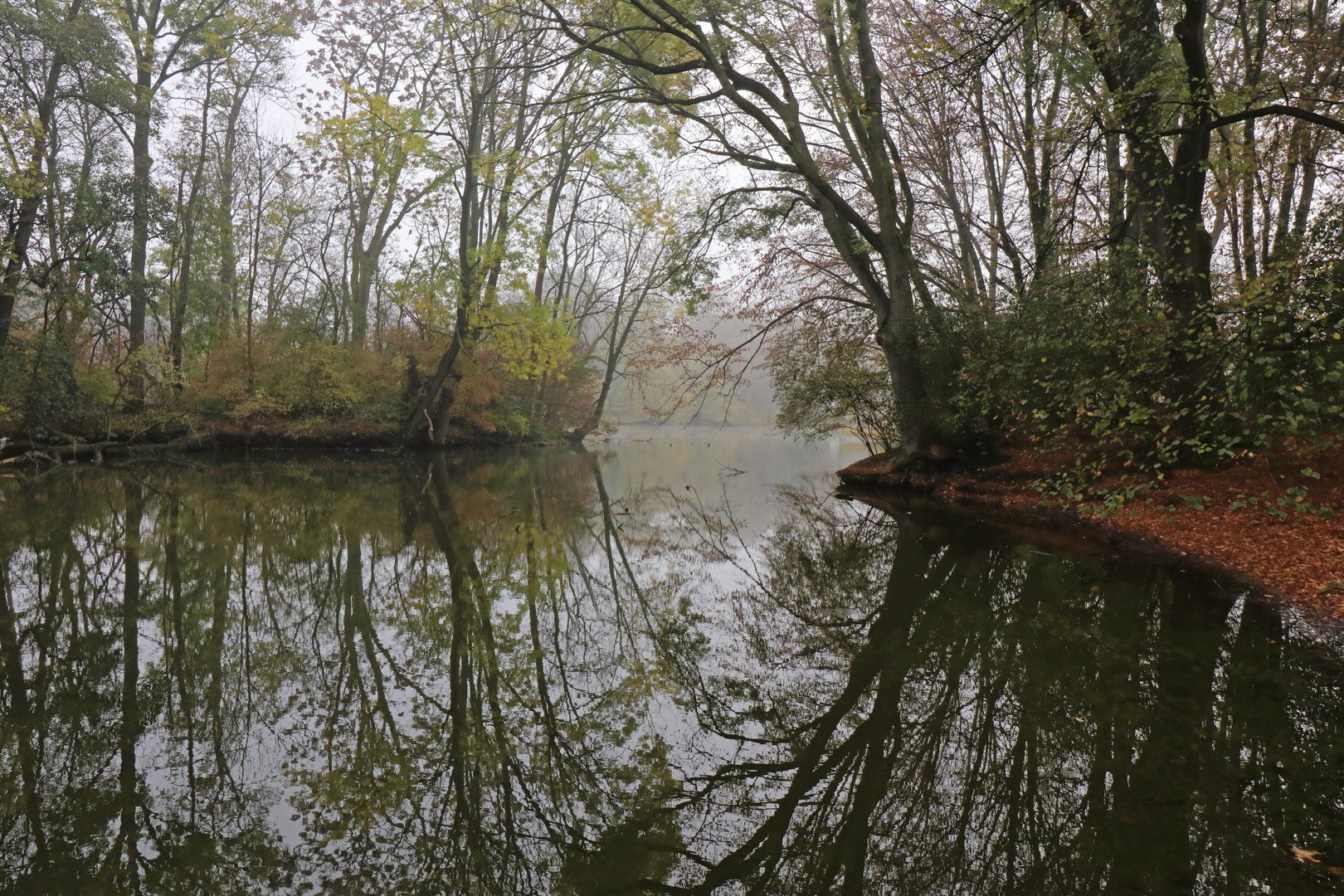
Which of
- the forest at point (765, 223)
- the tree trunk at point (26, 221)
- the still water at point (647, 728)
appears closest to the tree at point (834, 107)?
the forest at point (765, 223)

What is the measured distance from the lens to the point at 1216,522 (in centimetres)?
821

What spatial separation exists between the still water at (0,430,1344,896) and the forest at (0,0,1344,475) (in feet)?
6.06

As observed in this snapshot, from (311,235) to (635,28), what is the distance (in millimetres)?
20279

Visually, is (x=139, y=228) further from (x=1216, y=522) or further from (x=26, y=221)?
(x=1216, y=522)

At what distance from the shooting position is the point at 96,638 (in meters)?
4.35

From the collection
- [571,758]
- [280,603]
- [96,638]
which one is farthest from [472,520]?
[571,758]

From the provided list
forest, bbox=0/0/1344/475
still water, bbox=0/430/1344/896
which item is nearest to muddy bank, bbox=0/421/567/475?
forest, bbox=0/0/1344/475

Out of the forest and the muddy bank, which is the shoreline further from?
the muddy bank

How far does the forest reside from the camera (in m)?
7.46

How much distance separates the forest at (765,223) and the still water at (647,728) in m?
1.85

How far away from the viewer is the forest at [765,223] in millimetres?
7457

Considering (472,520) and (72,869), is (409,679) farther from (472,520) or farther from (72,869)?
(472,520)

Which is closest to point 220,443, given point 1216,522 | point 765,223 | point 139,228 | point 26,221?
point 139,228

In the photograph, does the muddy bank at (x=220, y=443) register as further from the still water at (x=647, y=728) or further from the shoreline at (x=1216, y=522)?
the shoreline at (x=1216, y=522)
